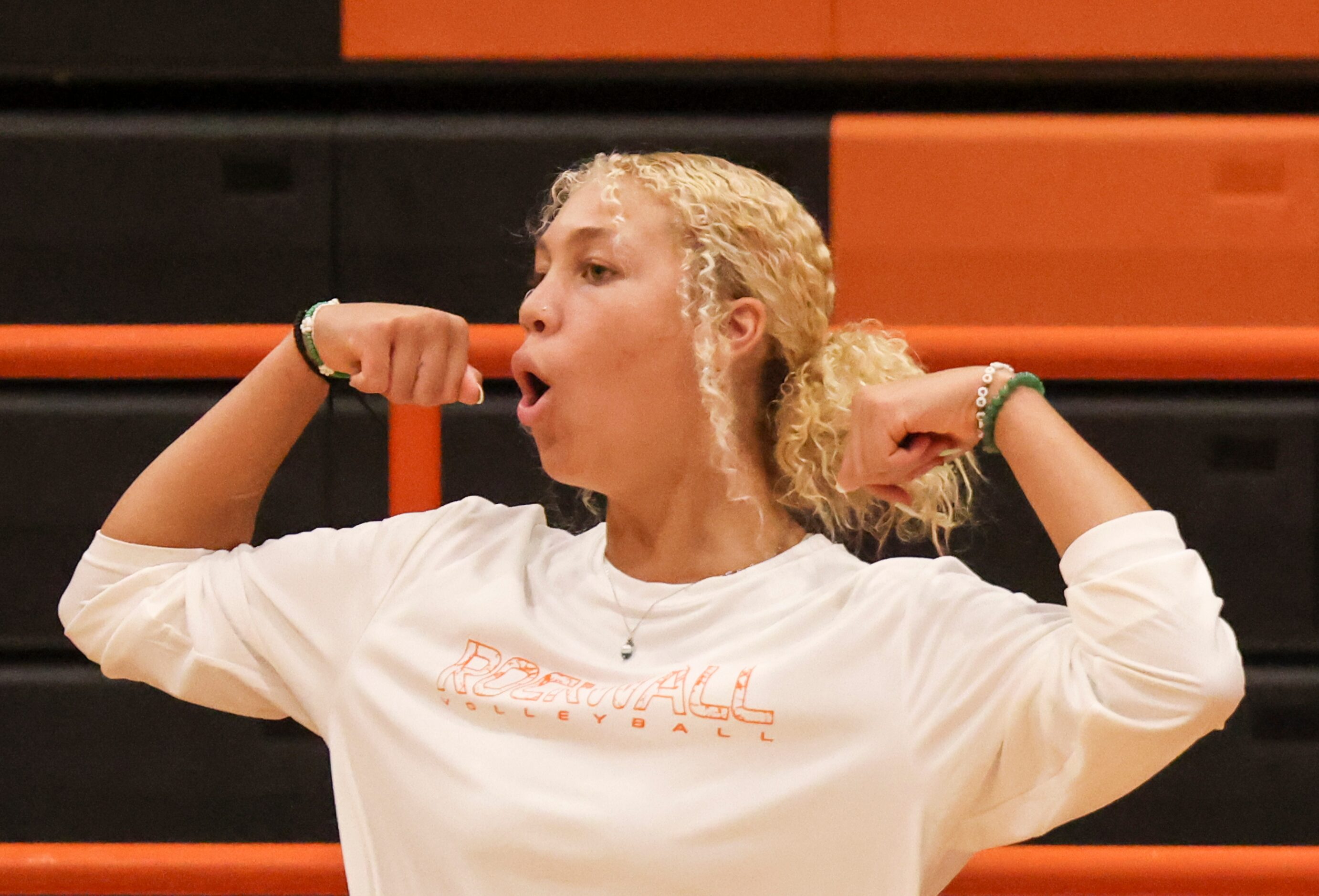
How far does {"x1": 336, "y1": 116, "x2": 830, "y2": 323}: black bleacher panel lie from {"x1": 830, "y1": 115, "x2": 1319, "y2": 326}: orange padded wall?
8 centimetres

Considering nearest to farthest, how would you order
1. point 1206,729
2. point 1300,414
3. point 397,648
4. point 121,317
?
1. point 1206,729
2. point 397,648
3. point 1300,414
4. point 121,317

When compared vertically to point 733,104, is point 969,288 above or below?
below

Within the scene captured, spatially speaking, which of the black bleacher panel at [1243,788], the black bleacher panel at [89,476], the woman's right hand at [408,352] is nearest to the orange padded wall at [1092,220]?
the black bleacher panel at [1243,788]

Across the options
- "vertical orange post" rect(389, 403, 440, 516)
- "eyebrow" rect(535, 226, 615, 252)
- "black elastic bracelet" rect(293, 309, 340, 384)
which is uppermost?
"eyebrow" rect(535, 226, 615, 252)

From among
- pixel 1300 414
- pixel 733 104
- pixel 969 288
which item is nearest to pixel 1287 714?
pixel 1300 414

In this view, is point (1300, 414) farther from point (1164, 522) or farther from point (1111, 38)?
point (1164, 522)

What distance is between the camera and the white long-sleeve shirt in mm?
555

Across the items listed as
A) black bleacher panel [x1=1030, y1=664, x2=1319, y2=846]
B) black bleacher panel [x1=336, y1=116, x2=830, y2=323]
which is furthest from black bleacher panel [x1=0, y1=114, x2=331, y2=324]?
black bleacher panel [x1=1030, y1=664, x2=1319, y2=846]

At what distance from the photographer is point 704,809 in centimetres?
59

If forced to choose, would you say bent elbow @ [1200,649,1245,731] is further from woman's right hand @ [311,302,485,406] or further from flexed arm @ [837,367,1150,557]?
woman's right hand @ [311,302,485,406]

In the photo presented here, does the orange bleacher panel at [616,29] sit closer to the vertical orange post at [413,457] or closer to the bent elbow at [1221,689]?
the vertical orange post at [413,457]

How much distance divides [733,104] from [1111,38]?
330 millimetres

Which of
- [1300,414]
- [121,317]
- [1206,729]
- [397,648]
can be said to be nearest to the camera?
[1206,729]

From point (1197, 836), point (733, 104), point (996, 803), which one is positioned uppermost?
point (733, 104)
